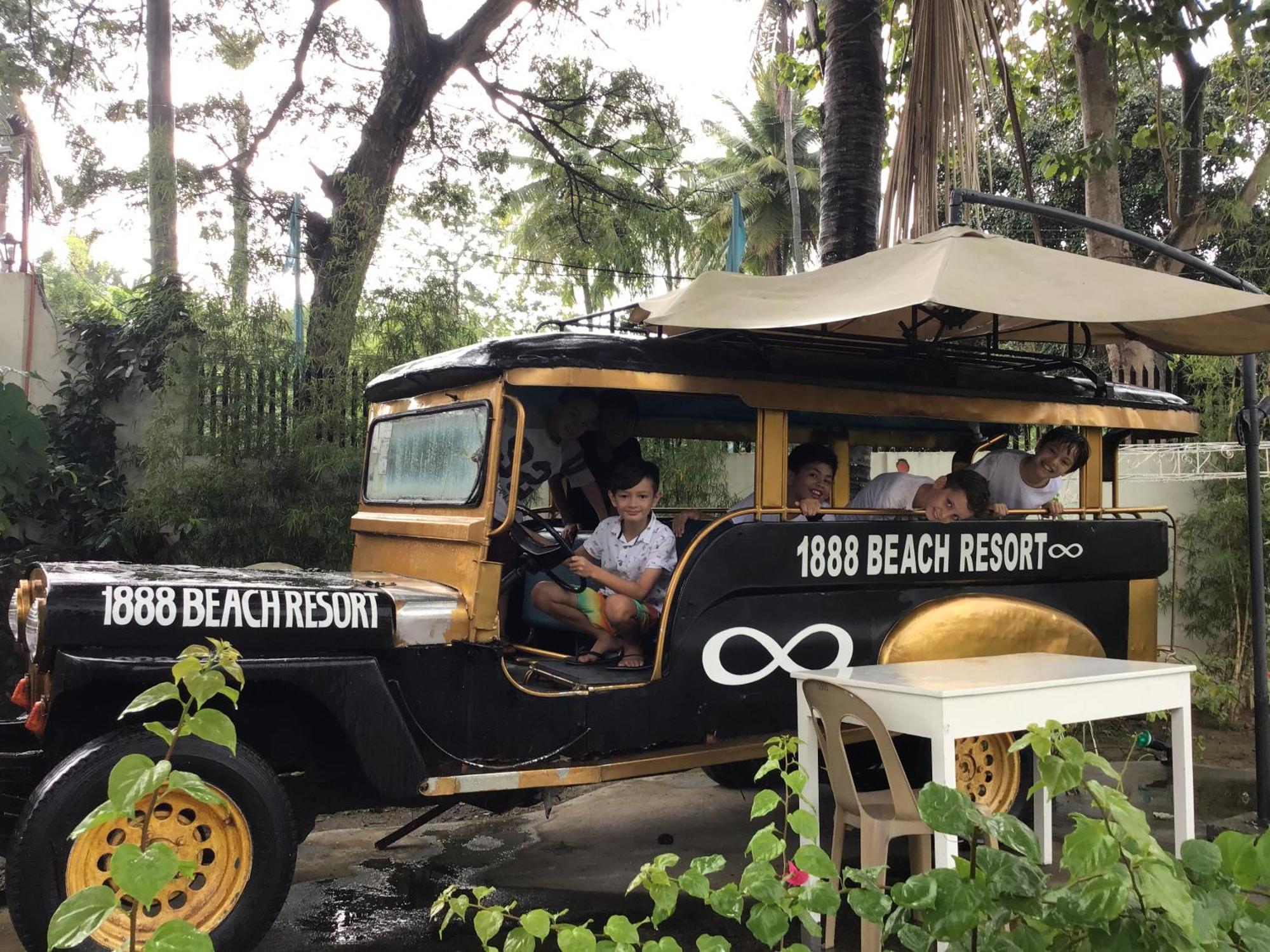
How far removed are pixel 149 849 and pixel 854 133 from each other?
5.90m

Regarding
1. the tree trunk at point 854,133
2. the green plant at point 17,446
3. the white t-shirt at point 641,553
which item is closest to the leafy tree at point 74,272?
the green plant at point 17,446

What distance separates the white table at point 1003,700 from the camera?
3.08 meters

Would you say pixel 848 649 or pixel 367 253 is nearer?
pixel 848 649

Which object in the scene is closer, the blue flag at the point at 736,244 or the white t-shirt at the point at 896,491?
the white t-shirt at the point at 896,491

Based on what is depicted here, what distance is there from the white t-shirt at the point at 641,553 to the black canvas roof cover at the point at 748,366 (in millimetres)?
762

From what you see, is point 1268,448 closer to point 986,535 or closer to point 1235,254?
point 986,535

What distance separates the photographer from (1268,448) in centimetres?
710

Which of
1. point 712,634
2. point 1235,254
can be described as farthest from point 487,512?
point 1235,254

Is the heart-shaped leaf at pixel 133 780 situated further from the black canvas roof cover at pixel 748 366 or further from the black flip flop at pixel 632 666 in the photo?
the black flip flop at pixel 632 666

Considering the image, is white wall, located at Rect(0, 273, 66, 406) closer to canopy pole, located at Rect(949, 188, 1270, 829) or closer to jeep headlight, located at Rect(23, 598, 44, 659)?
jeep headlight, located at Rect(23, 598, 44, 659)

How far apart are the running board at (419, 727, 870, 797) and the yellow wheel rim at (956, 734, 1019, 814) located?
523 mm

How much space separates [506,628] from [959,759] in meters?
2.12

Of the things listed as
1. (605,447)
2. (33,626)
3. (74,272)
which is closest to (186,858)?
(33,626)

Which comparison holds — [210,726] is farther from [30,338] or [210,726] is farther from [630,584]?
[30,338]
